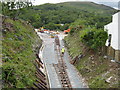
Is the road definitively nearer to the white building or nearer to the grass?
the grass

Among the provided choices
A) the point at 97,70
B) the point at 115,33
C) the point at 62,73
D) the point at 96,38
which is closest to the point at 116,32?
the point at 115,33

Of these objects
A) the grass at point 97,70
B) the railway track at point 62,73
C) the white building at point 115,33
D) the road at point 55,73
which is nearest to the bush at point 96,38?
the white building at point 115,33

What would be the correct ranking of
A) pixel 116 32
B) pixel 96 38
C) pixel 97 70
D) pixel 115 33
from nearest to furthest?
pixel 97 70 → pixel 116 32 → pixel 115 33 → pixel 96 38

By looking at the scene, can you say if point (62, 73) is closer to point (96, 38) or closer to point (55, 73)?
point (55, 73)

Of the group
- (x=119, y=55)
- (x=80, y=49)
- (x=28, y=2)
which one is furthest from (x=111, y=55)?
(x=28, y=2)

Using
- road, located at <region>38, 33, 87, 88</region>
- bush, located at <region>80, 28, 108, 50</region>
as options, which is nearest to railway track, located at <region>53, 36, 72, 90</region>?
road, located at <region>38, 33, 87, 88</region>

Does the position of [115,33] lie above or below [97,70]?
above

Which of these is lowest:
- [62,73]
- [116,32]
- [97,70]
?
[62,73]

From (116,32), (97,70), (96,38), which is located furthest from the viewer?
(96,38)

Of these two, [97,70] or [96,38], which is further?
[96,38]

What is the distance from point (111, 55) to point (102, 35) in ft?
9.00

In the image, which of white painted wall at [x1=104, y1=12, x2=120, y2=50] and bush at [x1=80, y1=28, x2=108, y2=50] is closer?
white painted wall at [x1=104, y1=12, x2=120, y2=50]

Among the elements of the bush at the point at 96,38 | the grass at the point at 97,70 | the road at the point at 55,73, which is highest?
the bush at the point at 96,38

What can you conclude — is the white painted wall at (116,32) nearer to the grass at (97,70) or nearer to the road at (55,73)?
the grass at (97,70)
